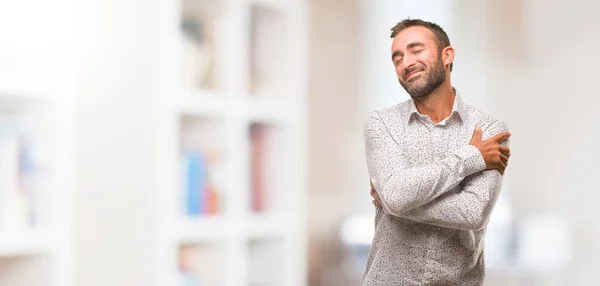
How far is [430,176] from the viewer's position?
15.0 inches

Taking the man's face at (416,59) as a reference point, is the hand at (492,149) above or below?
below

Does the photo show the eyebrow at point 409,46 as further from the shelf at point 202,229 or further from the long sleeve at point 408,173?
the shelf at point 202,229

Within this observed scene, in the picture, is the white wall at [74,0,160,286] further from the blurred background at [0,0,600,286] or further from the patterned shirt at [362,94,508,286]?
the patterned shirt at [362,94,508,286]

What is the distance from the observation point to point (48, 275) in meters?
1.36

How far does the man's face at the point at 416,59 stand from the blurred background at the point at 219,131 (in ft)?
1.78

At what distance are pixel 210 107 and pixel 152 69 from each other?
0.15 metres

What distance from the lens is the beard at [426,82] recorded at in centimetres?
36

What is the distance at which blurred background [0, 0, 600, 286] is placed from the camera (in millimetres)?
1360

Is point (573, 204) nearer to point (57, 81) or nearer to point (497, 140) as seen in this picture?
point (57, 81)

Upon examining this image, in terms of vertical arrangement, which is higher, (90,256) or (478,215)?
(478,215)

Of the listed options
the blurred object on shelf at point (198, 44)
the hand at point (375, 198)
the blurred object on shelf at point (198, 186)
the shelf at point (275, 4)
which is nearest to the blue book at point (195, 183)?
the blurred object on shelf at point (198, 186)

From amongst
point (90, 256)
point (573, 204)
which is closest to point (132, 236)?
point (90, 256)

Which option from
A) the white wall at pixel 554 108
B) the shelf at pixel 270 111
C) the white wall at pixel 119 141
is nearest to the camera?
the white wall at pixel 119 141

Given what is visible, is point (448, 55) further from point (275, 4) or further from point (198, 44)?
point (275, 4)
